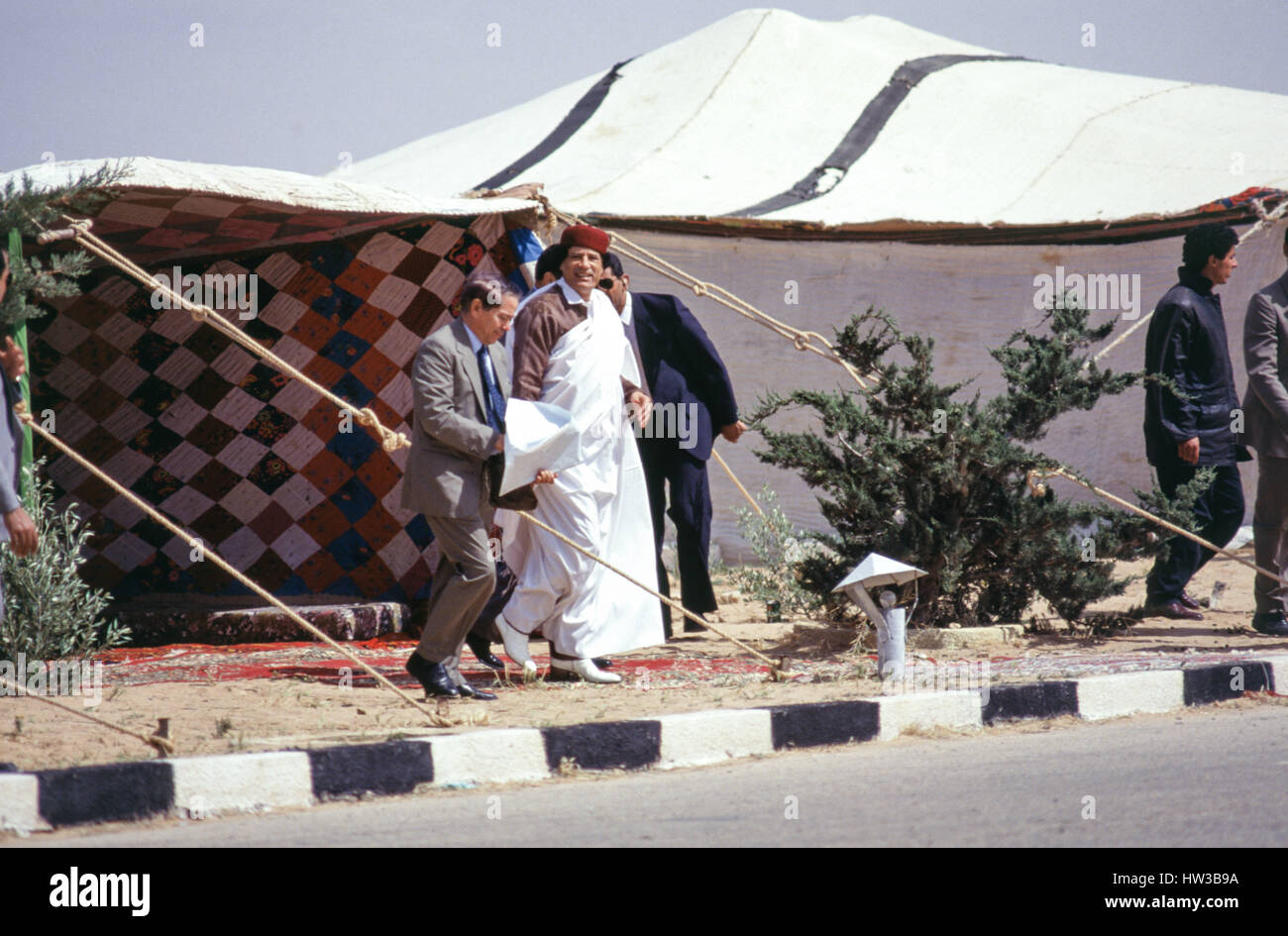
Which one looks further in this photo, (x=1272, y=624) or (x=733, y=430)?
(x=733, y=430)

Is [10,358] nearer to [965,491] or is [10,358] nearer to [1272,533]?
[965,491]

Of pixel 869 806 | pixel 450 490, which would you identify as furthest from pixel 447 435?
pixel 869 806

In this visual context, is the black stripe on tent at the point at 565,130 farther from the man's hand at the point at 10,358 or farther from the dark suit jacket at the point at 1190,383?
the man's hand at the point at 10,358

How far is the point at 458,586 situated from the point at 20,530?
1.46 m

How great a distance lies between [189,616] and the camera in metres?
6.90

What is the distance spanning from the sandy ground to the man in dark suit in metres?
0.62

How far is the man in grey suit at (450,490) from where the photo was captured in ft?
15.9

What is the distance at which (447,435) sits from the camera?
15.9ft

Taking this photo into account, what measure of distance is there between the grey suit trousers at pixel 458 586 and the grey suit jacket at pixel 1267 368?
143 inches

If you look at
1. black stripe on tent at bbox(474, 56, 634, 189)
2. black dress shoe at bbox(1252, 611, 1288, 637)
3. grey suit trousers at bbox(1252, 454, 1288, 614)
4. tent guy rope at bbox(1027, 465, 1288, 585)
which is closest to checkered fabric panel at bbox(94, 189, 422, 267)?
tent guy rope at bbox(1027, 465, 1288, 585)

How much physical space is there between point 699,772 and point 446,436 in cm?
141

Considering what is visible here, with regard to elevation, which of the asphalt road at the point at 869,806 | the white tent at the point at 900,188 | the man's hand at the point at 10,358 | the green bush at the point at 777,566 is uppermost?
the white tent at the point at 900,188

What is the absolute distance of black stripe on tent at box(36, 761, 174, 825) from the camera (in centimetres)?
342

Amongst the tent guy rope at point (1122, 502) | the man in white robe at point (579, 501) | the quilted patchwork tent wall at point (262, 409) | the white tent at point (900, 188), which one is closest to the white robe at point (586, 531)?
the man in white robe at point (579, 501)
